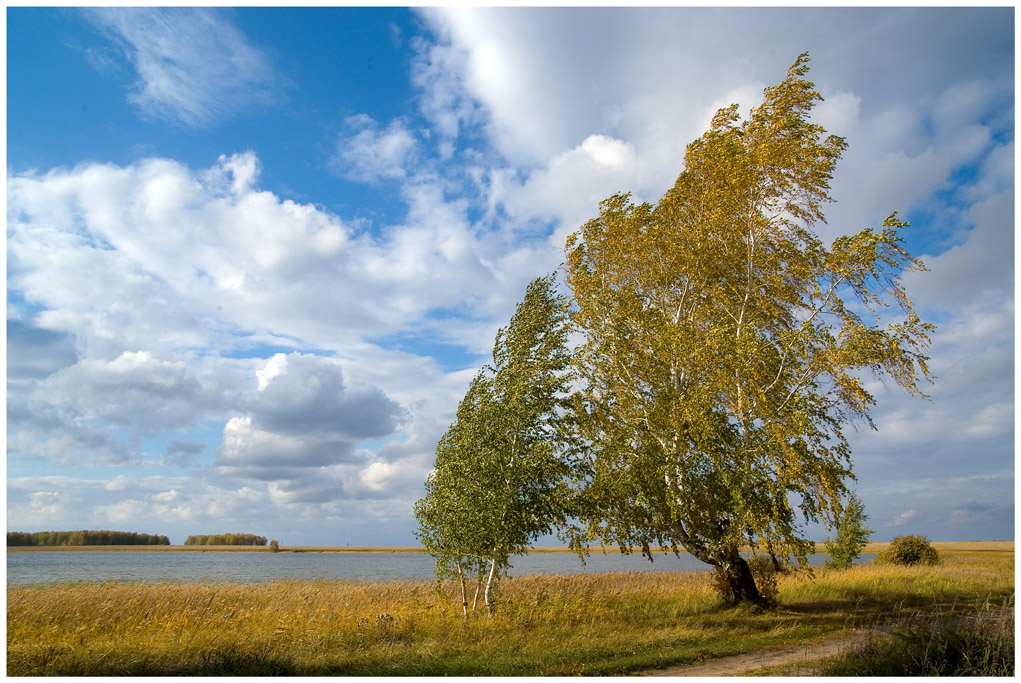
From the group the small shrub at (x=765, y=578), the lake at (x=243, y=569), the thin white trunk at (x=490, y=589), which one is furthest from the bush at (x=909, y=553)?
the thin white trunk at (x=490, y=589)

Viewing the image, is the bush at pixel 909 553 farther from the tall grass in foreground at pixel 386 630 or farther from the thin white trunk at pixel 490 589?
the thin white trunk at pixel 490 589

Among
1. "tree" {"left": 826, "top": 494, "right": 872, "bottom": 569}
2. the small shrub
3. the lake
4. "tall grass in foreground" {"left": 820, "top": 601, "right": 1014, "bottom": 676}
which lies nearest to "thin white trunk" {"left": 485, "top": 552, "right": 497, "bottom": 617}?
the lake

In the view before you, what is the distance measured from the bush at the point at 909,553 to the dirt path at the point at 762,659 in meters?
23.4

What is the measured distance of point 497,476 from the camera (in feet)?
59.3

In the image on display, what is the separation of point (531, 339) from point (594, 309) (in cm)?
304

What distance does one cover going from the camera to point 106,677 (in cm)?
1132

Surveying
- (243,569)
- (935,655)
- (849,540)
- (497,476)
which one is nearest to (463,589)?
(497,476)

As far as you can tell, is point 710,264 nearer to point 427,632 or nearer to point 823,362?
point 823,362

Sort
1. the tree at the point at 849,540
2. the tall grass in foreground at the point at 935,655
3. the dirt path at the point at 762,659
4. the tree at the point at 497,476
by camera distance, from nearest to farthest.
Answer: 1. the tall grass in foreground at the point at 935,655
2. the dirt path at the point at 762,659
3. the tree at the point at 497,476
4. the tree at the point at 849,540

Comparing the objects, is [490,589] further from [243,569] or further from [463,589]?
[243,569]

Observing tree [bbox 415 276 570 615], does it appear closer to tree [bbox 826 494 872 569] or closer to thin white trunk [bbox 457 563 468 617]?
thin white trunk [bbox 457 563 468 617]

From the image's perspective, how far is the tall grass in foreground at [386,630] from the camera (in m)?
12.2

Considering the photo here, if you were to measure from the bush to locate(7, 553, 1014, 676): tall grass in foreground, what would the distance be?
11661mm

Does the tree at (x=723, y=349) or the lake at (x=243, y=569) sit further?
the lake at (x=243, y=569)
